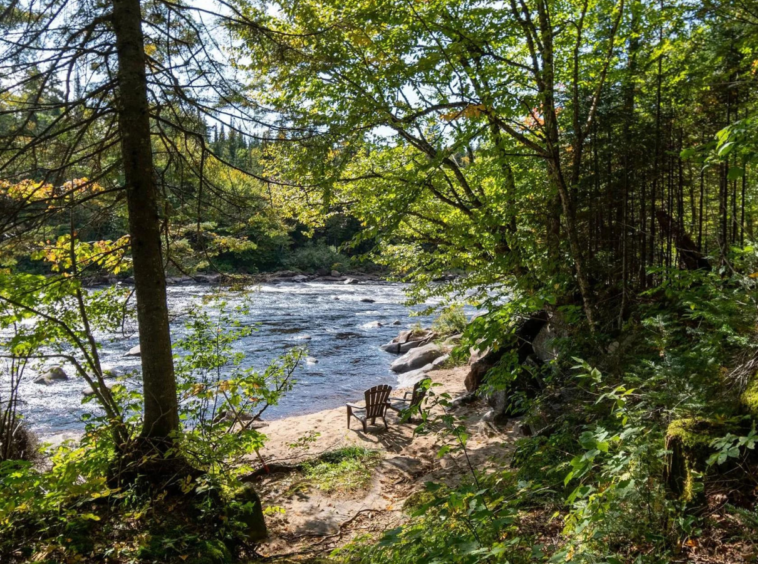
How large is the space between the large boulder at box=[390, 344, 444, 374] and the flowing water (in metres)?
0.32

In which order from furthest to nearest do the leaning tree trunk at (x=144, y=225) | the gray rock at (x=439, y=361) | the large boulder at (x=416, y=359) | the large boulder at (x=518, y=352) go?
the large boulder at (x=416, y=359) < the gray rock at (x=439, y=361) < the large boulder at (x=518, y=352) < the leaning tree trunk at (x=144, y=225)

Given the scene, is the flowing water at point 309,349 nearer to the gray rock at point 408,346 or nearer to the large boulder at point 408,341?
the large boulder at point 408,341

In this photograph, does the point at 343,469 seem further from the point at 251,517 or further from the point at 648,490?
the point at 648,490

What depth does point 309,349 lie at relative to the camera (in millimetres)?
14812

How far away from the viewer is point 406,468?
6.54 m

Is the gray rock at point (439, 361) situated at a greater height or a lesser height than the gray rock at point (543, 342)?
lesser

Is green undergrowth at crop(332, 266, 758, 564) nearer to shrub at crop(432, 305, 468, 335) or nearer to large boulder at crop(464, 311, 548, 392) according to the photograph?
large boulder at crop(464, 311, 548, 392)

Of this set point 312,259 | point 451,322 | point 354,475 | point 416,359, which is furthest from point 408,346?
point 312,259

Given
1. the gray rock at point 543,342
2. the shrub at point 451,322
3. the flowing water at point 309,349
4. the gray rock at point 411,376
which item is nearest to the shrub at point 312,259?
the flowing water at point 309,349

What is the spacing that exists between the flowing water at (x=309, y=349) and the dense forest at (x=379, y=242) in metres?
1.07

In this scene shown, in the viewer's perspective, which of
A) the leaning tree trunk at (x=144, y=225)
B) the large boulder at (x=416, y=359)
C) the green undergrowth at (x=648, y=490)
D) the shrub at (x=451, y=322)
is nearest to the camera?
the green undergrowth at (x=648, y=490)

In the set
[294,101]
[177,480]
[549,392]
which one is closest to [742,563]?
[549,392]

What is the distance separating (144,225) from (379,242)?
243cm

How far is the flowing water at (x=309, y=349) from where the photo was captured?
9898 millimetres
